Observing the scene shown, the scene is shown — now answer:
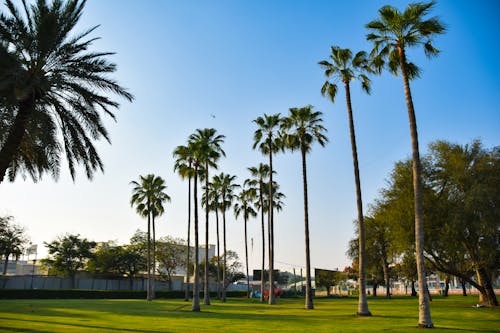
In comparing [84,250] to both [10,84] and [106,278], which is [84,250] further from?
[10,84]

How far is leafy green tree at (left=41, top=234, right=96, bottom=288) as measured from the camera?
76.6 m

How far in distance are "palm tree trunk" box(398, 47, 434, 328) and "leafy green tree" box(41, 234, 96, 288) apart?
69168 mm

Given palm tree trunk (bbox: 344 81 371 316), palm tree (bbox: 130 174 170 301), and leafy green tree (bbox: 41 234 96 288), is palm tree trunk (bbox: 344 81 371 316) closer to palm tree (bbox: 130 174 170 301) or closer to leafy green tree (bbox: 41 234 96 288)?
palm tree (bbox: 130 174 170 301)

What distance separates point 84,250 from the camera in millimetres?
79500

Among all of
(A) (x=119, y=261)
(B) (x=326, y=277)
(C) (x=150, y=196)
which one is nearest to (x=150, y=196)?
(C) (x=150, y=196)

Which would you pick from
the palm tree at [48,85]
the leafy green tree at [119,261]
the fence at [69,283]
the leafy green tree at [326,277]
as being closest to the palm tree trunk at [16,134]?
the palm tree at [48,85]

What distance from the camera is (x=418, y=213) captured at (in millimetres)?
21500

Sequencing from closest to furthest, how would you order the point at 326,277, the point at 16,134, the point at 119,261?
the point at 16,134, the point at 119,261, the point at 326,277

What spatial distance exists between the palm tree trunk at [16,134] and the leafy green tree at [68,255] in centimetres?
6489

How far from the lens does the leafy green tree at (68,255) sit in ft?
251

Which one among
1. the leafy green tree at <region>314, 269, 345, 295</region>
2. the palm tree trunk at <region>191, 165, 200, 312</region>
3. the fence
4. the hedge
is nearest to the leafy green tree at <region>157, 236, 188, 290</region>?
the fence

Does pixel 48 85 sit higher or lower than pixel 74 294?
higher

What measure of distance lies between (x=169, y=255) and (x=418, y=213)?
228 ft

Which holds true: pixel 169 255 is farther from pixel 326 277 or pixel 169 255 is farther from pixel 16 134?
pixel 16 134
